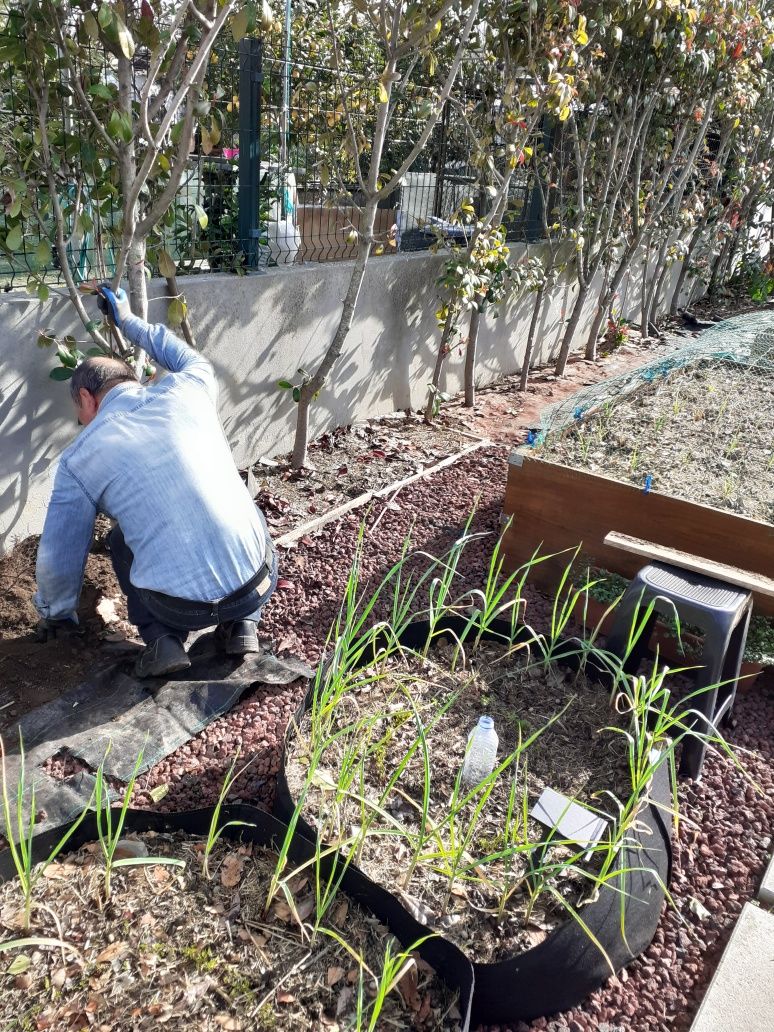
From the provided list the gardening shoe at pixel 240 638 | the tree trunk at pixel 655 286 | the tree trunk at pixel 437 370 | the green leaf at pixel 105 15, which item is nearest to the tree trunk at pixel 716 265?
the tree trunk at pixel 655 286

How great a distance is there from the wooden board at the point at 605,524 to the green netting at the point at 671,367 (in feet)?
1.03

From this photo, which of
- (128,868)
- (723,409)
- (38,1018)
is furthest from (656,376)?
(38,1018)

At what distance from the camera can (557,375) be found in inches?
281

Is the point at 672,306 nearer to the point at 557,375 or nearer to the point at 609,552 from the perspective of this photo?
the point at 557,375

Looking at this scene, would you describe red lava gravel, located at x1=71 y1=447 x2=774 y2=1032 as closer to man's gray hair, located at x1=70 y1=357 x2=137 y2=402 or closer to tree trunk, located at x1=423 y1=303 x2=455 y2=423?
man's gray hair, located at x1=70 y1=357 x2=137 y2=402

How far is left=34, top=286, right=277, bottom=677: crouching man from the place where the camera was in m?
2.53

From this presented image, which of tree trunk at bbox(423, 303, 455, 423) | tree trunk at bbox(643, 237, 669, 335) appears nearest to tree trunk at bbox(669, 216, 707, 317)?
tree trunk at bbox(643, 237, 669, 335)

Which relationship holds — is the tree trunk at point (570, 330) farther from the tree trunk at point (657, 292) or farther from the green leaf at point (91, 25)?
the green leaf at point (91, 25)

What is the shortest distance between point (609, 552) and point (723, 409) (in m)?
1.56

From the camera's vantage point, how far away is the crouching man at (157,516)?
253cm

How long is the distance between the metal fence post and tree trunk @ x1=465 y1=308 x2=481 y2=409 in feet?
6.78

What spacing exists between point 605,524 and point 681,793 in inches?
50.1

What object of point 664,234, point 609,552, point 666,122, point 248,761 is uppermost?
point 666,122

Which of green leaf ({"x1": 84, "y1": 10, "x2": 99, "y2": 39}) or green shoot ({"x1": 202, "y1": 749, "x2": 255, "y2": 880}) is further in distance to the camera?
green leaf ({"x1": 84, "y1": 10, "x2": 99, "y2": 39})
